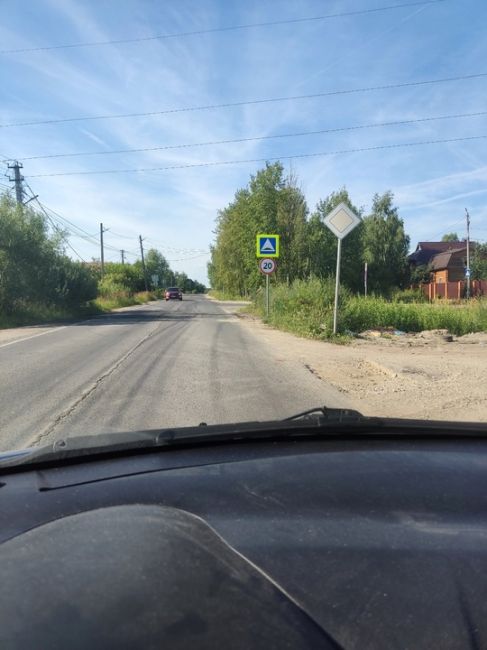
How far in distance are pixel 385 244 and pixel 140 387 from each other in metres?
53.8

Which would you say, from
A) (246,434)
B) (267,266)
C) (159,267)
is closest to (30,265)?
(267,266)

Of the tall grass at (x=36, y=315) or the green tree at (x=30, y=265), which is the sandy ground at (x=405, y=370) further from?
the green tree at (x=30, y=265)

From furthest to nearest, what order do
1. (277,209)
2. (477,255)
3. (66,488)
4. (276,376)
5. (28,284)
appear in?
(477,255), (277,209), (28,284), (276,376), (66,488)

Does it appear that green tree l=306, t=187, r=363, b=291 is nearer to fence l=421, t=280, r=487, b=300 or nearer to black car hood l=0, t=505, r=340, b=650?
fence l=421, t=280, r=487, b=300

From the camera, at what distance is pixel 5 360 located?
10688 millimetres

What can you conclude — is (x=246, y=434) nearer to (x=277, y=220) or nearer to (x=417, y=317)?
(x=417, y=317)

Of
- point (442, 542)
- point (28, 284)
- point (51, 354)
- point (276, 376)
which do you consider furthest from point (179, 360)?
point (28, 284)

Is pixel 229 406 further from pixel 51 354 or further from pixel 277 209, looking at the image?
pixel 277 209

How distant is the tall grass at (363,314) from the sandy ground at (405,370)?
1.09 meters

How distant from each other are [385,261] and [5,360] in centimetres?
5224

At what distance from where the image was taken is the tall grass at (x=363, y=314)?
621 inches

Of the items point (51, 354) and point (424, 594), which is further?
point (51, 354)

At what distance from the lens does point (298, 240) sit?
96.2 ft

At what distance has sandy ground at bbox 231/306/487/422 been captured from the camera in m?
6.73
